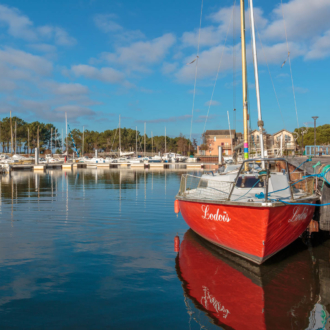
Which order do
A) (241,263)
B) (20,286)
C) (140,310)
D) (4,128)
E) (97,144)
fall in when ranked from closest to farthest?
(140,310) < (20,286) < (241,263) < (4,128) < (97,144)

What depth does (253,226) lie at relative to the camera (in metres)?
8.09

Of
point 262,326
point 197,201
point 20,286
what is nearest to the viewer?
point 262,326

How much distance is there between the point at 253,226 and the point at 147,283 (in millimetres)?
2998

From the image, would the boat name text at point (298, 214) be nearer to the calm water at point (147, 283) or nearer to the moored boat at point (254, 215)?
the moored boat at point (254, 215)

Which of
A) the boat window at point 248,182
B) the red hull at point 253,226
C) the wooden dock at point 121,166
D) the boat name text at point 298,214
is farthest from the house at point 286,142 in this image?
the red hull at point 253,226

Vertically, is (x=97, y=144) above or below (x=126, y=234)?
above

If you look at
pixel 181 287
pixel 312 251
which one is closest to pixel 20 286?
pixel 181 287

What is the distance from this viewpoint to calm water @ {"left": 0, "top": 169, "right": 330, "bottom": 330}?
6051 millimetres

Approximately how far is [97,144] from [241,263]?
11980 centimetres

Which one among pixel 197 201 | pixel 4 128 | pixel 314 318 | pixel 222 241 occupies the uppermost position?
pixel 4 128

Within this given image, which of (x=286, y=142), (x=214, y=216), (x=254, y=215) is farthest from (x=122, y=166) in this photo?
(x=254, y=215)

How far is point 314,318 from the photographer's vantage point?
6148mm

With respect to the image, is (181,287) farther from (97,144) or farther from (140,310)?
(97,144)

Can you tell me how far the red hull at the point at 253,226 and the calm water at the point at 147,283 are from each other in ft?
1.80
